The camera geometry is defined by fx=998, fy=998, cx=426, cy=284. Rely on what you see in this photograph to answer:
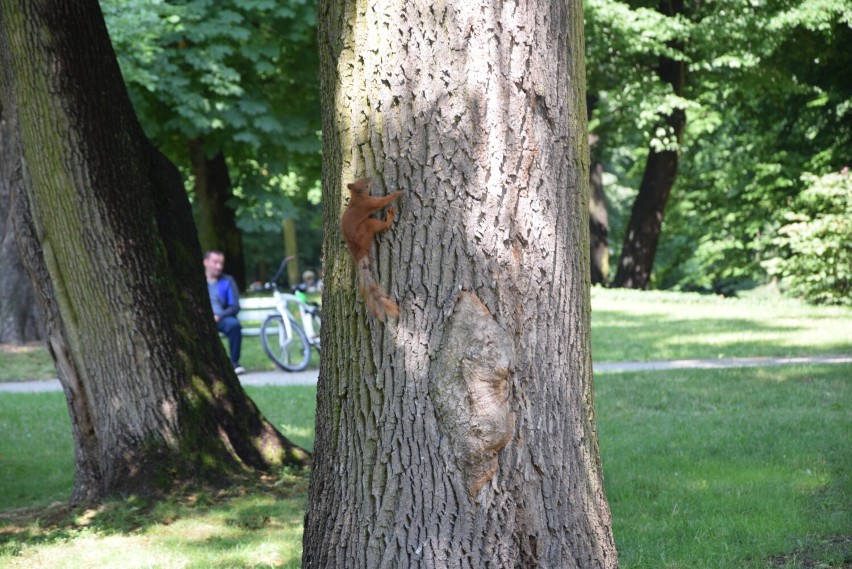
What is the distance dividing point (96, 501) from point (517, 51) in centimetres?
453

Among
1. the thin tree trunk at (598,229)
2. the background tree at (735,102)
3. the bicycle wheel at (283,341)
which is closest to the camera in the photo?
the bicycle wheel at (283,341)

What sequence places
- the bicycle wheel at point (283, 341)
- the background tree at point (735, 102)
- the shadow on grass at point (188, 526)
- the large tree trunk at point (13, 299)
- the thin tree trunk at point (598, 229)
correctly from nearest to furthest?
1. the shadow on grass at point (188, 526)
2. the bicycle wheel at point (283, 341)
3. the large tree trunk at point (13, 299)
4. the background tree at point (735, 102)
5. the thin tree trunk at point (598, 229)

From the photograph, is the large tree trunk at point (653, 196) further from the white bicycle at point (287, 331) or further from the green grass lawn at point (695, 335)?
the white bicycle at point (287, 331)

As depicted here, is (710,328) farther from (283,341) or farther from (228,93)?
(228,93)

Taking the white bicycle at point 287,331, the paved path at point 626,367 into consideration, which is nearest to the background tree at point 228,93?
the white bicycle at point 287,331

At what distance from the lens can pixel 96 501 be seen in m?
6.53

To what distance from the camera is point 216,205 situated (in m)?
24.4

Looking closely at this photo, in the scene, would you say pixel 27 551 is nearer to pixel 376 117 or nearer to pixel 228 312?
pixel 376 117

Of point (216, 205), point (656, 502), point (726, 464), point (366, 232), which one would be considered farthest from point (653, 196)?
point (366, 232)

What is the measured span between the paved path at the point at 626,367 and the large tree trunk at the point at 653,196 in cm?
1183

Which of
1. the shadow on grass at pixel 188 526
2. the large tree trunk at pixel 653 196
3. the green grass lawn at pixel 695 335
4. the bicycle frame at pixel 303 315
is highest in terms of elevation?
the large tree trunk at pixel 653 196

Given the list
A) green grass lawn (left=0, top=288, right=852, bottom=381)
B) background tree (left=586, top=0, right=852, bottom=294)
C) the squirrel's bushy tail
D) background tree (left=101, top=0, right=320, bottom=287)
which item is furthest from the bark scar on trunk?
background tree (left=586, top=0, right=852, bottom=294)

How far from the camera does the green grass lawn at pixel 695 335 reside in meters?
13.7

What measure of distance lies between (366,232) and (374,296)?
0.76ft
